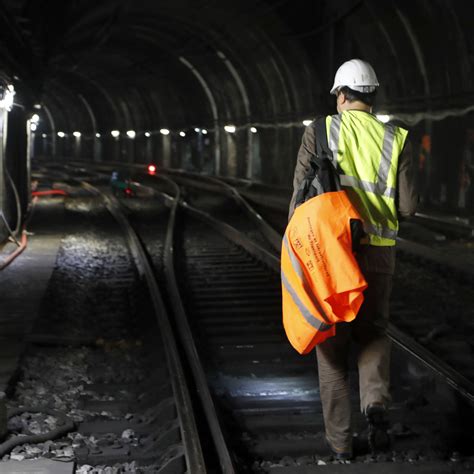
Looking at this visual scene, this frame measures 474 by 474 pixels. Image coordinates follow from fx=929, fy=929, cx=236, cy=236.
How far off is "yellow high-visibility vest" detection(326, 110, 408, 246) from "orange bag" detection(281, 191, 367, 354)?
0.15 metres

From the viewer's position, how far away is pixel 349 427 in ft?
14.6

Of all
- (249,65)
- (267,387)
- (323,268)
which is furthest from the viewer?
(249,65)

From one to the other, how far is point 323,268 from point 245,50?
25.1 metres

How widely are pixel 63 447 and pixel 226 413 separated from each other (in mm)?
1023

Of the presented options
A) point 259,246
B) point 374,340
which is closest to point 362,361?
point 374,340

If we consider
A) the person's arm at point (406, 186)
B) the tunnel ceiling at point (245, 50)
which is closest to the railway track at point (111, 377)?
the person's arm at point (406, 186)

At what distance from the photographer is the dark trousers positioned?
4.35 m

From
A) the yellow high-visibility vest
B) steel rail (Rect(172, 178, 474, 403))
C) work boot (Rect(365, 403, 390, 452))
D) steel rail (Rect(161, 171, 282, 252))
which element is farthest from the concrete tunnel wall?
work boot (Rect(365, 403, 390, 452))

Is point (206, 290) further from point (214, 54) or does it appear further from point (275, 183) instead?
point (214, 54)

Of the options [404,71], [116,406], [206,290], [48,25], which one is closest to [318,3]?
[404,71]

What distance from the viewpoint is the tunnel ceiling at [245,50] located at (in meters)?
Result: 17.1

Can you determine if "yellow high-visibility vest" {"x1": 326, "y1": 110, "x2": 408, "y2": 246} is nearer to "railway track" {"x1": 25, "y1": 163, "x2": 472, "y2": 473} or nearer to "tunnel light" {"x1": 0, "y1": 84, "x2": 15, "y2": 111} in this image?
"railway track" {"x1": 25, "y1": 163, "x2": 472, "y2": 473}

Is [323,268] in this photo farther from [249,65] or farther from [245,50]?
[249,65]

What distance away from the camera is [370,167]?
430cm
